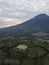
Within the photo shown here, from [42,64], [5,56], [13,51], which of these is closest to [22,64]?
[42,64]

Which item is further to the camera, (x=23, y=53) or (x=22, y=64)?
(x=23, y=53)

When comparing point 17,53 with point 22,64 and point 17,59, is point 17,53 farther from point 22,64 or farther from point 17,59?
point 22,64

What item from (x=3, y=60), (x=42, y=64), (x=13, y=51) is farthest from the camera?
(x=13, y=51)

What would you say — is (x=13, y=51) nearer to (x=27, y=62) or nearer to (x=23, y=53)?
(x=23, y=53)

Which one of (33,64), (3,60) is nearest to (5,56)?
(3,60)

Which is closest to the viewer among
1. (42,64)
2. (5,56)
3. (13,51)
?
(42,64)

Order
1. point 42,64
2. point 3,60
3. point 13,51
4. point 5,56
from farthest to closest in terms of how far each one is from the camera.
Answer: point 13,51
point 5,56
point 3,60
point 42,64

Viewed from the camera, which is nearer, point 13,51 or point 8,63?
point 8,63
